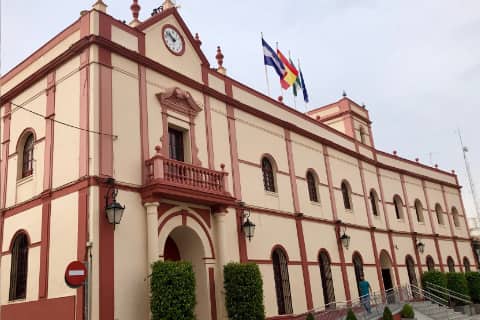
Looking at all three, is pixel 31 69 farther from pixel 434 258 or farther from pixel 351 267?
pixel 434 258

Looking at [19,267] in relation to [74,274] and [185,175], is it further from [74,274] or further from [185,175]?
[74,274]

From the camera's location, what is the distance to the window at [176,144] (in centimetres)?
1499

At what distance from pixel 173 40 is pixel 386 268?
53.2 ft

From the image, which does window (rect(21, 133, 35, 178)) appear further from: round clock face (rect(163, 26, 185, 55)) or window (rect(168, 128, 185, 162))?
round clock face (rect(163, 26, 185, 55))

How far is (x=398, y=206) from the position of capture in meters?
27.8

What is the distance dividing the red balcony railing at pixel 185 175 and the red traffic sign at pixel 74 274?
12.8 feet

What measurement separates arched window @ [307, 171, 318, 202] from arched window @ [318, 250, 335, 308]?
2.38 m

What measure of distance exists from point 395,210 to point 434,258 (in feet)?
14.1

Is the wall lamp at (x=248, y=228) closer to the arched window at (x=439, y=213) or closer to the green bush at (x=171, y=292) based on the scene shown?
the green bush at (x=171, y=292)

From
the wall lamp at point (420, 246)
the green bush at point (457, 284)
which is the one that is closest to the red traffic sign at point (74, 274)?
the green bush at point (457, 284)

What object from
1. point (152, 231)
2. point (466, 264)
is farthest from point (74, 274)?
point (466, 264)

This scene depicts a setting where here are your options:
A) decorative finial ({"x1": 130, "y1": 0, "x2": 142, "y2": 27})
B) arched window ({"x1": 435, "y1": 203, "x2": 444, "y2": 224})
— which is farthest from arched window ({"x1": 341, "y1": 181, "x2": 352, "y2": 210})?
decorative finial ({"x1": 130, "y1": 0, "x2": 142, "y2": 27})

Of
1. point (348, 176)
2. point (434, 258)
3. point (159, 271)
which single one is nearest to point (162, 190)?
point (159, 271)

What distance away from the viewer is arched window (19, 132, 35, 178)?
1455cm
